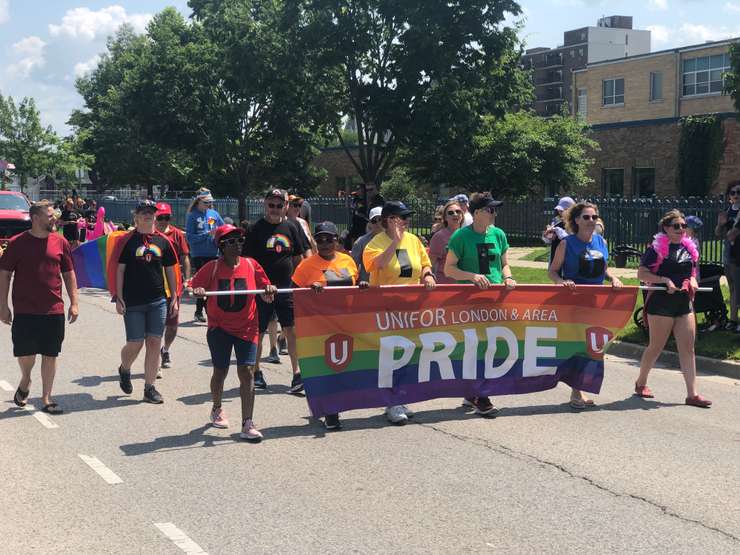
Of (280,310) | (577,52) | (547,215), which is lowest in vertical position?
(280,310)

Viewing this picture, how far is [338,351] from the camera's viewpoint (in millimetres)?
7832

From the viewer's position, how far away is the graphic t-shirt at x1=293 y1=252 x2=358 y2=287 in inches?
319

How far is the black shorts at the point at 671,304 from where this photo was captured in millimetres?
8664

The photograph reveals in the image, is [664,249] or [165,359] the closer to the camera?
[664,249]

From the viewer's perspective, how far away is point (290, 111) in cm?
2830

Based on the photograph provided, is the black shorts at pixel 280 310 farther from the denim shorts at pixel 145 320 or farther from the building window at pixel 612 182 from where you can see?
the building window at pixel 612 182

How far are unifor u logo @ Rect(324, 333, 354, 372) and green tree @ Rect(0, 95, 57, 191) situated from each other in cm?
5324

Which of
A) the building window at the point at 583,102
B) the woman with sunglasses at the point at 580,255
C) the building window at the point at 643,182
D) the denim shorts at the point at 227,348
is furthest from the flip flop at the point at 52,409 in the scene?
the building window at the point at 583,102

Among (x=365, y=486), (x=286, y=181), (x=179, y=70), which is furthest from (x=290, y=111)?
(x=365, y=486)

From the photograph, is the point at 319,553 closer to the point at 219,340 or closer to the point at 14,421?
the point at 219,340

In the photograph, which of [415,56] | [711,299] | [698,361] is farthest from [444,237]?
[415,56]

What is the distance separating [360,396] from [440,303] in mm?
1088

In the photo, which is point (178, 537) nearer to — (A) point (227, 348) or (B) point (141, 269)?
(A) point (227, 348)

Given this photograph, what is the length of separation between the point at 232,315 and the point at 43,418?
2.07 metres
